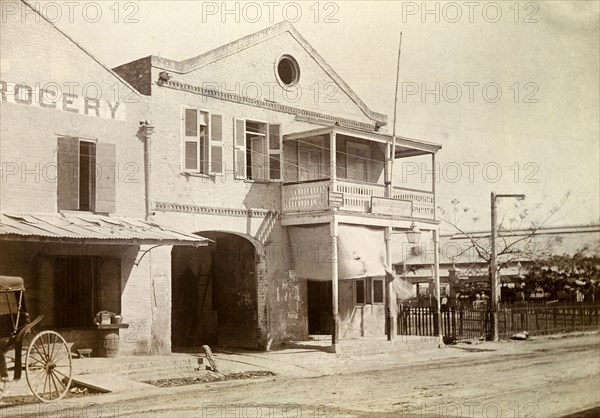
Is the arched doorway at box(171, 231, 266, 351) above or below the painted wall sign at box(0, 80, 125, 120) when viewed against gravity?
below

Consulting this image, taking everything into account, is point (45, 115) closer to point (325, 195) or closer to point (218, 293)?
point (325, 195)

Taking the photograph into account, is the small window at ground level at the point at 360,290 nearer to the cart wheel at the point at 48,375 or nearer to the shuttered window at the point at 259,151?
the shuttered window at the point at 259,151

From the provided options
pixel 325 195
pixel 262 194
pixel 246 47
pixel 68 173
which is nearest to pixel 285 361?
pixel 325 195

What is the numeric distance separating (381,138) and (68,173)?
8811 mm

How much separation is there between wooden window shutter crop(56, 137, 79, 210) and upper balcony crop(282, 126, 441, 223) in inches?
244

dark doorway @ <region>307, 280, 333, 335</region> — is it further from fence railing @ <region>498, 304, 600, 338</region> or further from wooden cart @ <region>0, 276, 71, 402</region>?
wooden cart @ <region>0, 276, 71, 402</region>

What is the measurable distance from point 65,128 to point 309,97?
7829 millimetres

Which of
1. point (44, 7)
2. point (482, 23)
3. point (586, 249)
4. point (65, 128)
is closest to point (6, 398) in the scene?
point (65, 128)

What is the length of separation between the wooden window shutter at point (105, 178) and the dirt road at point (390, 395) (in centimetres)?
433

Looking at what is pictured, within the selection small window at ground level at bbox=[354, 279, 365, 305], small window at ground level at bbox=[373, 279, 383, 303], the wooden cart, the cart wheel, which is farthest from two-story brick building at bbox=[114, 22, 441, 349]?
the wooden cart

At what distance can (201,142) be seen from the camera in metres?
16.7

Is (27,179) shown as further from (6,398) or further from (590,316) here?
(590,316)

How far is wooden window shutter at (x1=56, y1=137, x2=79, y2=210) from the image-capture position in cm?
1358

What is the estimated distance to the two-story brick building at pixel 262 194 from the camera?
53.3ft
